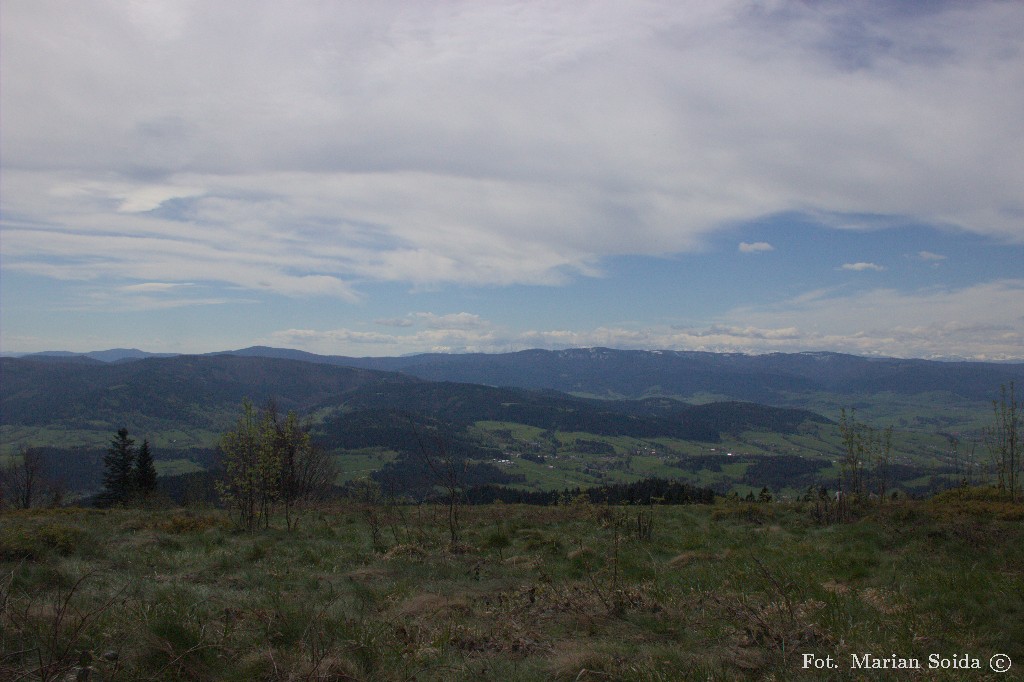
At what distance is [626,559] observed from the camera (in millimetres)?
11281

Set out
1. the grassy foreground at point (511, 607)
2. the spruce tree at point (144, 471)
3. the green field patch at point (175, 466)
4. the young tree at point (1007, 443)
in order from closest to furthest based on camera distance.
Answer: the grassy foreground at point (511, 607) → the young tree at point (1007, 443) → the spruce tree at point (144, 471) → the green field patch at point (175, 466)

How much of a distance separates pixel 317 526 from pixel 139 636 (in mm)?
15059

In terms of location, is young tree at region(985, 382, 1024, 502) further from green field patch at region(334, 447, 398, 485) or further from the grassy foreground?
green field patch at region(334, 447, 398, 485)

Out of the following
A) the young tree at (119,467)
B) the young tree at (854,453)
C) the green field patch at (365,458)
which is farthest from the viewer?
the green field patch at (365,458)

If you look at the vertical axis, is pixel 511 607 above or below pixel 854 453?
below

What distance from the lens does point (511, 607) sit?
25.3 feet

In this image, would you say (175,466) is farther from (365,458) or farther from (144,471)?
(144,471)

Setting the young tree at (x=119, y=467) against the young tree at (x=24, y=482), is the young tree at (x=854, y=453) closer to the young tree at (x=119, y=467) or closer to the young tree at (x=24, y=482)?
the young tree at (x=119, y=467)

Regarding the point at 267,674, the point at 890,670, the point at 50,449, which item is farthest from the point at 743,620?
the point at 50,449

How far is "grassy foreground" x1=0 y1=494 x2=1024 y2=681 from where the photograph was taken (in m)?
5.33

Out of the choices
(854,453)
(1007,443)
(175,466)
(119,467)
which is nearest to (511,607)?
(854,453)

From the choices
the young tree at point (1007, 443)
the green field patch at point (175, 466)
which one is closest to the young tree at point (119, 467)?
the young tree at point (1007, 443)

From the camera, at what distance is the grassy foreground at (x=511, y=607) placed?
17.5ft

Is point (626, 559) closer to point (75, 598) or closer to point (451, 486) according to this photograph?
point (451, 486)
